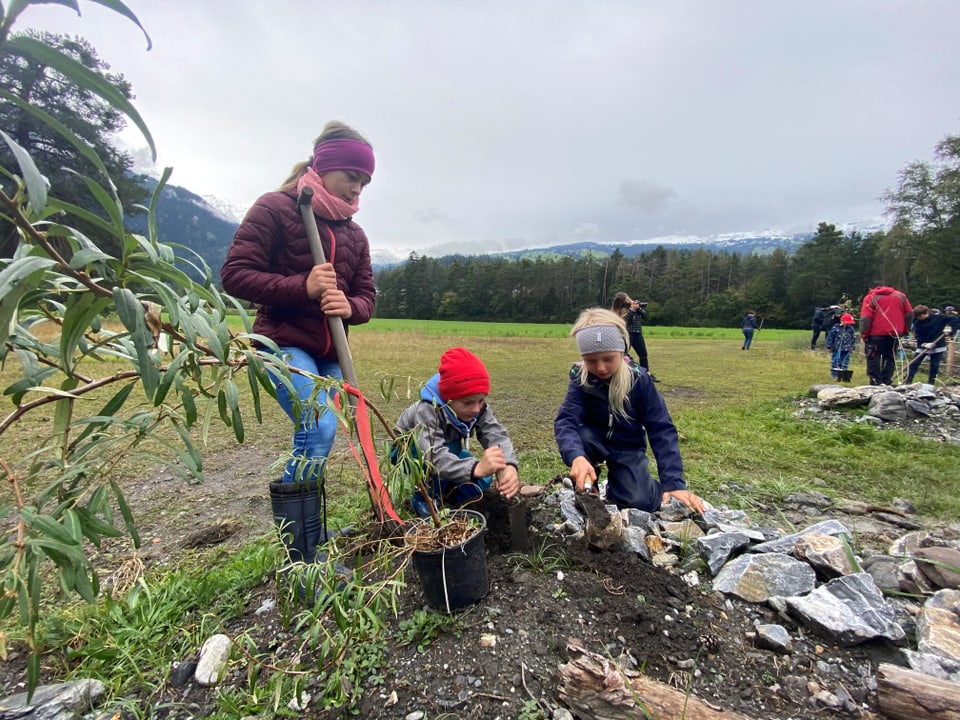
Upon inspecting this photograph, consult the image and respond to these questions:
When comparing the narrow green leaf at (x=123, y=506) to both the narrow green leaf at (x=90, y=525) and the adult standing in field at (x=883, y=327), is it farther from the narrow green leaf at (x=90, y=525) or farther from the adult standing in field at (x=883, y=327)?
the adult standing in field at (x=883, y=327)

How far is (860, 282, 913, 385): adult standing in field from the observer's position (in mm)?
8656

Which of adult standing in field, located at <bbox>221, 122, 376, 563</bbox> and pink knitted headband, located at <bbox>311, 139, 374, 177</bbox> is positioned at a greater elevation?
pink knitted headband, located at <bbox>311, 139, 374, 177</bbox>

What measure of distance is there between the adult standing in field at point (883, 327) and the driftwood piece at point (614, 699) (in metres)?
10.0

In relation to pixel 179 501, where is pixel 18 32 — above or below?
above

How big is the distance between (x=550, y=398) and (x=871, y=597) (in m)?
6.96

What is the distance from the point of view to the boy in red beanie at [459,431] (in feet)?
7.63

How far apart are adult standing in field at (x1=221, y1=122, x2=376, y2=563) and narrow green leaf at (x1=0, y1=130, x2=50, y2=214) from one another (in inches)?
58.6

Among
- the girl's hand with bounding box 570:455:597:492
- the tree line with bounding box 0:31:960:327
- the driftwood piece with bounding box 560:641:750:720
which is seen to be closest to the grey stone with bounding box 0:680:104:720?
the driftwood piece with bounding box 560:641:750:720

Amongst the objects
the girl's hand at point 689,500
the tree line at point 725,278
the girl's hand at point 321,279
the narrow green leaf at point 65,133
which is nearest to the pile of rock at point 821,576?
the girl's hand at point 689,500

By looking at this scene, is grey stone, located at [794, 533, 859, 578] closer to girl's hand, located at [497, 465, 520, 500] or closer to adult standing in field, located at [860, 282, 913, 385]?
girl's hand, located at [497, 465, 520, 500]

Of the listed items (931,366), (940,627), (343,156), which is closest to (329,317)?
→ (343,156)

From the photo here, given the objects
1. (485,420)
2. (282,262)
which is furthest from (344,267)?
(485,420)

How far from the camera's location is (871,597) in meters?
1.91

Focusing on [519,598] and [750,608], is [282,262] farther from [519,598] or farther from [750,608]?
[750,608]
